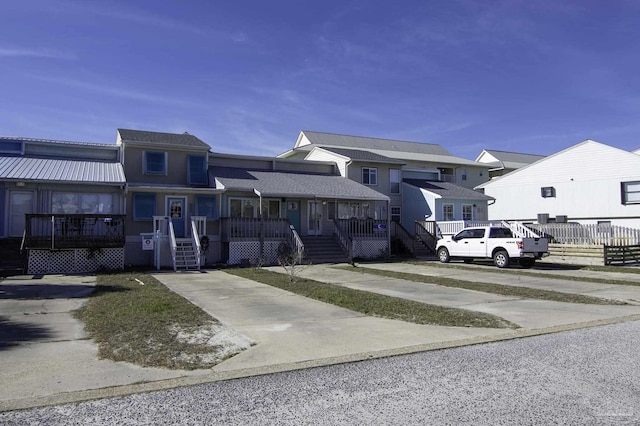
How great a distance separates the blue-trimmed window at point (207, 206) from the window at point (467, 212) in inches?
691

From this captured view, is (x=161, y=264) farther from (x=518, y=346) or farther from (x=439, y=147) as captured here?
(x=439, y=147)

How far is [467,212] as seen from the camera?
3322cm

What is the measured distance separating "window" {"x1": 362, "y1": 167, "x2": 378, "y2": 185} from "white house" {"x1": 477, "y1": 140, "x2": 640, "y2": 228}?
A: 1026 centimetres

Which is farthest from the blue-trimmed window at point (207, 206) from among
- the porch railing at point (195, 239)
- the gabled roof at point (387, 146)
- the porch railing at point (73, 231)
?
the gabled roof at point (387, 146)

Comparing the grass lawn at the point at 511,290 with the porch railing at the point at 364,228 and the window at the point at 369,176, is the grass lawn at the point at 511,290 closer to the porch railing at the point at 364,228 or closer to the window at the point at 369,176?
the porch railing at the point at 364,228

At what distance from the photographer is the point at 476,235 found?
22766 millimetres

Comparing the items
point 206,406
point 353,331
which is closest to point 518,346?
point 353,331

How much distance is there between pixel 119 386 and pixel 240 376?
50.1 inches

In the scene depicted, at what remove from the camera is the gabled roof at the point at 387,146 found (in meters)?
40.9

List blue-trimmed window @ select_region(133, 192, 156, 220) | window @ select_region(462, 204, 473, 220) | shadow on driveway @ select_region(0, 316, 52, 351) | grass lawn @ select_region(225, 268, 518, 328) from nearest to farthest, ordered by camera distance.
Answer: shadow on driveway @ select_region(0, 316, 52, 351) < grass lawn @ select_region(225, 268, 518, 328) < blue-trimmed window @ select_region(133, 192, 156, 220) < window @ select_region(462, 204, 473, 220)

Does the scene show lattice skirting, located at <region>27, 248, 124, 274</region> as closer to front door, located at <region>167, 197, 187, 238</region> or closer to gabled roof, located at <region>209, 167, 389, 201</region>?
front door, located at <region>167, 197, 187, 238</region>

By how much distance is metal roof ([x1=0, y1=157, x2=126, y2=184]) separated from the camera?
1958 centimetres

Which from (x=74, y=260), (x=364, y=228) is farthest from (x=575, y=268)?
(x=74, y=260)

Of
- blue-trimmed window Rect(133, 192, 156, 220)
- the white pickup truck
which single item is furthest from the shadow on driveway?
the white pickup truck
